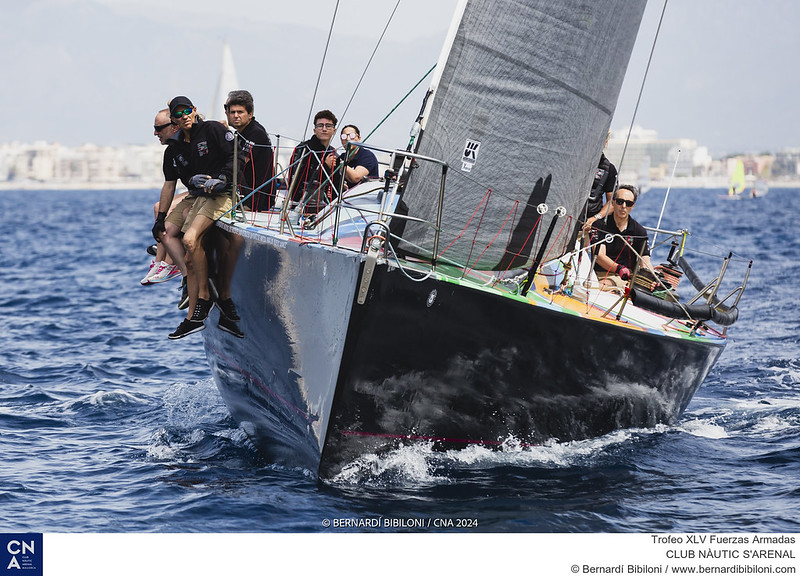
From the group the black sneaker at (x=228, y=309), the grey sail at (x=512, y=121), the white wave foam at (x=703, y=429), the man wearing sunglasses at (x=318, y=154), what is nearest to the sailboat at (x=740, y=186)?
the white wave foam at (x=703, y=429)

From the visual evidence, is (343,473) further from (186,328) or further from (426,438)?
(186,328)

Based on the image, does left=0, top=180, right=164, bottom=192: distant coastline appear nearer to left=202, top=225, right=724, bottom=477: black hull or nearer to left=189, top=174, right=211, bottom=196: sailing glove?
left=189, top=174, right=211, bottom=196: sailing glove

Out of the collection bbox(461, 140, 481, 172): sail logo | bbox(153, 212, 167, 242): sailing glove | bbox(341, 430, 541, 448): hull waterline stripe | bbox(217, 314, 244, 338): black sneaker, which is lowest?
bbox(341, 430, 541, 448): hull waterline stripe

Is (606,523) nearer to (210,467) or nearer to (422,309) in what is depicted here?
(422,309)

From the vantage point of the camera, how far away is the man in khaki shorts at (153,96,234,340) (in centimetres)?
740

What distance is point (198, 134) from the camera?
7.45 m

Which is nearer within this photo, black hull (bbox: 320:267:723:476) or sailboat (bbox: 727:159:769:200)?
black hull (bbox: 320:267:723:476)

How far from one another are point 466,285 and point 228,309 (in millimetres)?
2163

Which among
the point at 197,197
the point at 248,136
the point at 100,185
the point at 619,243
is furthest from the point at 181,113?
the point at 100,185
